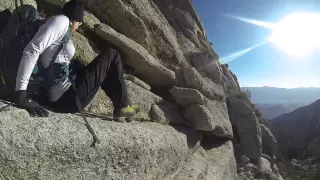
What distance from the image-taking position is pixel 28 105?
581cm

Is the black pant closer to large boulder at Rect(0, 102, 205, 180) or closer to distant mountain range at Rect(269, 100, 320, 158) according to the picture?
large boulder at Rect(0, 102, 205, 180)

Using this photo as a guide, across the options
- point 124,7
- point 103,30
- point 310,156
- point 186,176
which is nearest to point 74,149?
point 186,176

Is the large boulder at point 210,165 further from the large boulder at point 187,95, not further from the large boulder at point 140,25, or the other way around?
the large boulder at point 140,25

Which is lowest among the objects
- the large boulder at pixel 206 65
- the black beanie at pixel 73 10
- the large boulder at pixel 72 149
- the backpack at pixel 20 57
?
the large boulder at pixel 72 149

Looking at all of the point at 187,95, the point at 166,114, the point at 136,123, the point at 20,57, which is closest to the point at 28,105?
the point at 20,57

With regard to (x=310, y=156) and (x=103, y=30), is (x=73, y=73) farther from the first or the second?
(x=310, y=156)

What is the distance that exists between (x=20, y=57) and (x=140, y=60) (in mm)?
6521

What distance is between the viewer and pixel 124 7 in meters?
12.5

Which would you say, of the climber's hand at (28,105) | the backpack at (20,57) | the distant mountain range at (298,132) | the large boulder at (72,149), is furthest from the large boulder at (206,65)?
the distant mountain range at (298,132)

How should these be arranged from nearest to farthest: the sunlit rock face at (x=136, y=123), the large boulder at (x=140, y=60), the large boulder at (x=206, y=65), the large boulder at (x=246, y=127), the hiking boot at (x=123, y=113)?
the sunlit rock face at (x=136, y=123), the hiking boot at (x=123, y=113), the large boulder at (x=140, y=60), the large boulder at (x=206, y=65), the large boulder at (x=246, y=127)

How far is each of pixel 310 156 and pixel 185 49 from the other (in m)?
29.7

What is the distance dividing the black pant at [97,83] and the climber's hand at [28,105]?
759mm

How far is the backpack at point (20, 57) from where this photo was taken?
6.02 meters

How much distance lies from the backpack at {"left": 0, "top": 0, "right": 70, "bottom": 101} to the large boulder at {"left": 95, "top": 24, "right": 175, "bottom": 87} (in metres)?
4.81
